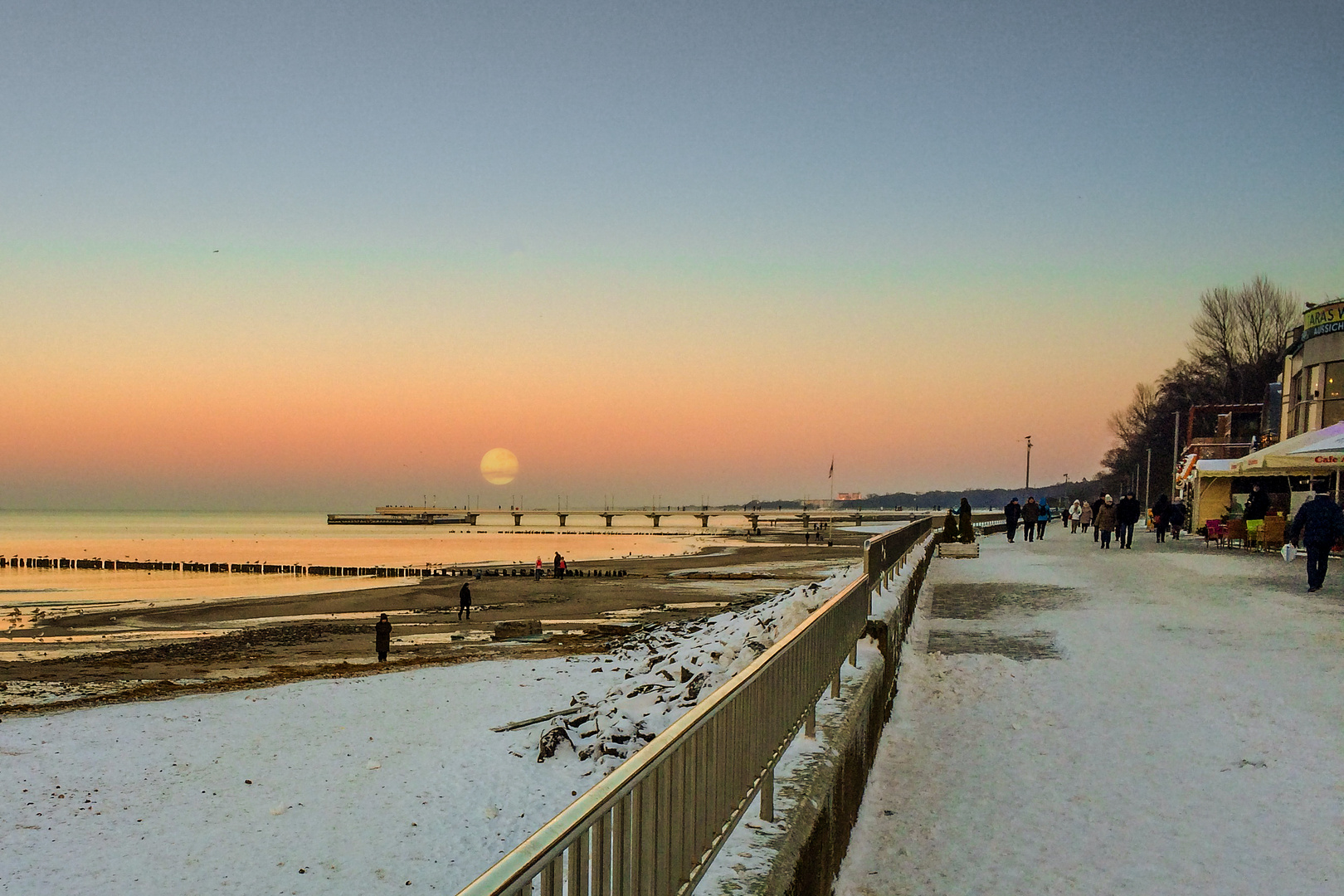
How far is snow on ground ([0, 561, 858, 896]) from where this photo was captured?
9.08 metres

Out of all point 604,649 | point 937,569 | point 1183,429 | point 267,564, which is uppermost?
point 1183,429

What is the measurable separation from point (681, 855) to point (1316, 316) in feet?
141

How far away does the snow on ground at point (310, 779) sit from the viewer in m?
9.08

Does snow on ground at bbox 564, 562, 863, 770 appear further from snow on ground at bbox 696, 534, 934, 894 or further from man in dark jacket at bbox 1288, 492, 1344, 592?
man in dark jacket at bbox 1288, 492, 1344, 592

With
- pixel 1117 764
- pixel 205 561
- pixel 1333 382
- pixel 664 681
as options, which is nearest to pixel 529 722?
pixel 664 681

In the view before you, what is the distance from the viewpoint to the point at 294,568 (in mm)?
70562

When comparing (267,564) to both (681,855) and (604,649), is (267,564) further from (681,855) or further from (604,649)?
(681,855)

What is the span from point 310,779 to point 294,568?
64088 millimetres

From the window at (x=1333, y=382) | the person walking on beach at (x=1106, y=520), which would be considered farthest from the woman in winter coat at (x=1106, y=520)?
the window at (x=1333, y=382)

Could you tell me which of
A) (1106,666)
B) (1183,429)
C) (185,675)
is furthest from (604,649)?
(1183,429)

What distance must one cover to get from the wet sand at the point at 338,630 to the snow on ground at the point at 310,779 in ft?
14.6

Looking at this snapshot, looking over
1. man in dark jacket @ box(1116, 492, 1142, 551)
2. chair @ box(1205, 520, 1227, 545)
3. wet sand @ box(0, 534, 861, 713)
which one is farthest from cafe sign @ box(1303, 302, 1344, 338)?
wet sand @ box(0, 534, 861, 713)

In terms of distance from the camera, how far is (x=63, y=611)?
130ft

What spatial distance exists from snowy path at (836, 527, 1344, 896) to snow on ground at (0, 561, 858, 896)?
4136mm
